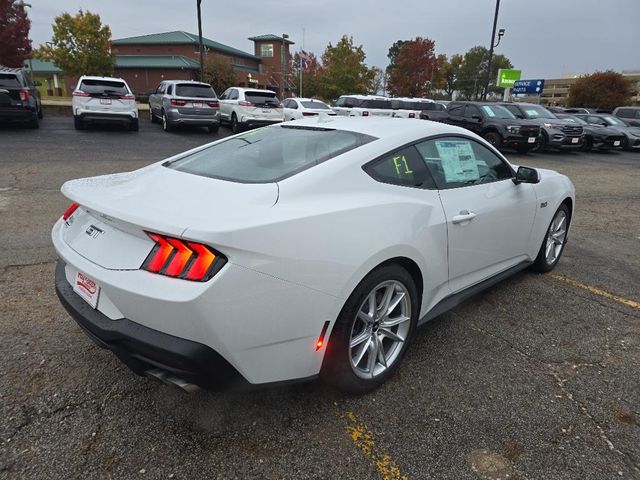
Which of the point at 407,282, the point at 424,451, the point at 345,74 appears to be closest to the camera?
the point at 424,451

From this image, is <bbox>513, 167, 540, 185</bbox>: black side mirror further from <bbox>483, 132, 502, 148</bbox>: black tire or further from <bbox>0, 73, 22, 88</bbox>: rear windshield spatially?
<bbox>0, 73, 22, 88</bbox>: rear windshield

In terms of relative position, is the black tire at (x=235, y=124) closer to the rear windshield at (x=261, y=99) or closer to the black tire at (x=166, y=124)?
the rear windshield at (x=261, y=99)

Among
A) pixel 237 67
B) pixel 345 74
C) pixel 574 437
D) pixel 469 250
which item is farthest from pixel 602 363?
pixel 237 67

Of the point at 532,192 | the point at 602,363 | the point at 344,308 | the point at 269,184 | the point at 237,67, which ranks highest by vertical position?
the point at 237,67

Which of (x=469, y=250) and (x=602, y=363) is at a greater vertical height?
(x=469, y=250)

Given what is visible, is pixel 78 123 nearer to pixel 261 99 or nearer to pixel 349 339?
pixel 261 99

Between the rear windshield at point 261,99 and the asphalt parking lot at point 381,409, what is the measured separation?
14.0 meters

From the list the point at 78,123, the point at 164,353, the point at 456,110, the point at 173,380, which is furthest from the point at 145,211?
the point at 456,110

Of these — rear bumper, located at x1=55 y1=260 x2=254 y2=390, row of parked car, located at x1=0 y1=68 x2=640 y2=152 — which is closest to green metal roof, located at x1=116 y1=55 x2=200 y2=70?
row of parked car, located at x1=0 y1=68 x2=640 y2=152

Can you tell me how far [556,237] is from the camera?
463 centimetres

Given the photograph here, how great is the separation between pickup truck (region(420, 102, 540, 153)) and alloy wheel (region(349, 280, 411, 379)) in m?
13.7

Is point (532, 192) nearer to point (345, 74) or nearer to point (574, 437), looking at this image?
point (574, 437)

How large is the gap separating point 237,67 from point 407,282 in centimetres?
5911

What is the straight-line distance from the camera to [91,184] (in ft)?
8.75
